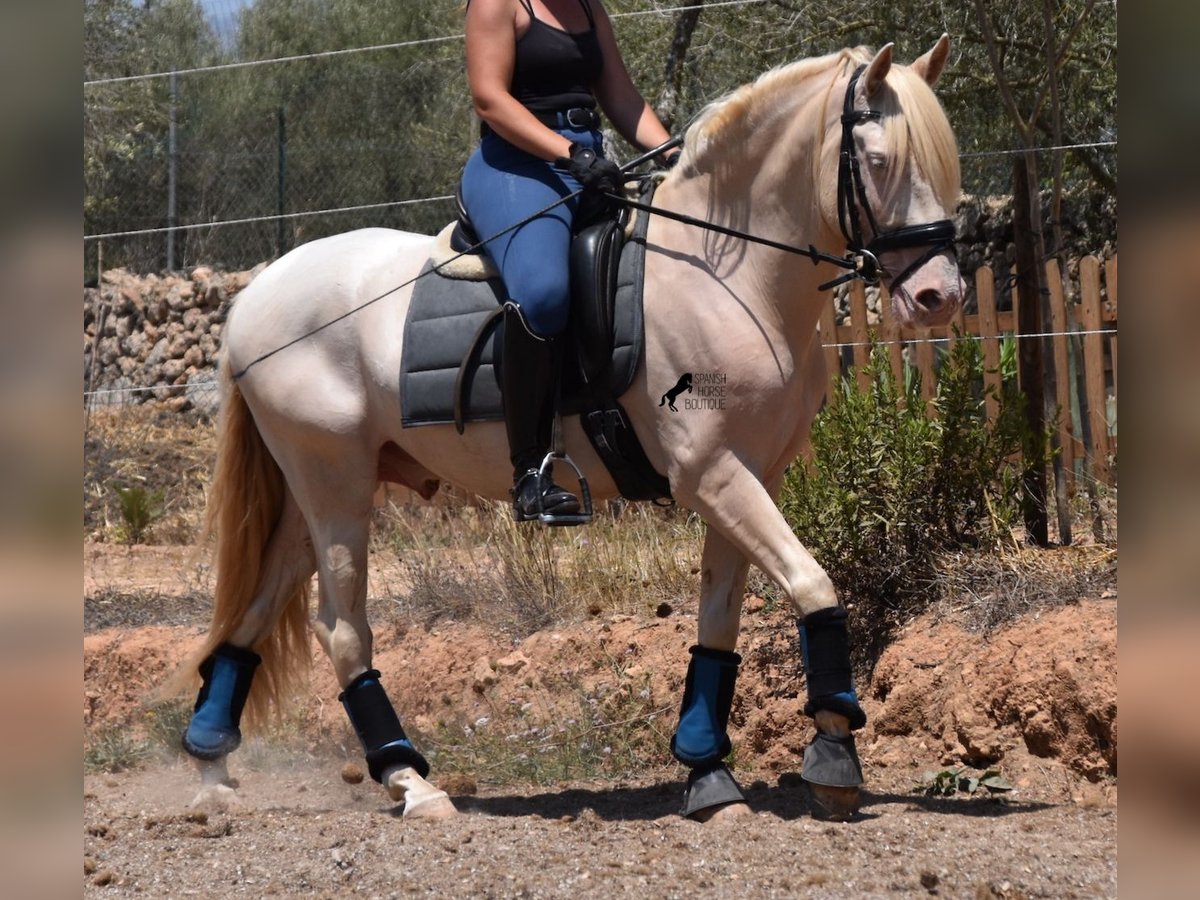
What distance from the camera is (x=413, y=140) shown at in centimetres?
1566

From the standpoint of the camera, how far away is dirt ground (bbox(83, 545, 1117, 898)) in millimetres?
3902

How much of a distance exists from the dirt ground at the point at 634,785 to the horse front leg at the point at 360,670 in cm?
17

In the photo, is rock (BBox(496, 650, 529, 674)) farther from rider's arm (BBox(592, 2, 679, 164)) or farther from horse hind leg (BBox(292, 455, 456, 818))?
rider's arm (BBox(592, 2, 679, 164))

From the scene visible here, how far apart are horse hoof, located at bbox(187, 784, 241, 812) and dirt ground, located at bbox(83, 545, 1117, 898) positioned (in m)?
0.07

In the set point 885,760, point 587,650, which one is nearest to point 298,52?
point 587,650

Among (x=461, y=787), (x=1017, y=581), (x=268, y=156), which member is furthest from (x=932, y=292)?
(x=268, y=156)

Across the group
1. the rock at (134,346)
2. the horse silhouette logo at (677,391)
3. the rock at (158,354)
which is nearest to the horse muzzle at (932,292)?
the horse silhouette logo at (677,391)

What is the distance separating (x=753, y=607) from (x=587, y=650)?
83cm

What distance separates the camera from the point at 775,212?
454cm

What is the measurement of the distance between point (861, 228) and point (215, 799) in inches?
129

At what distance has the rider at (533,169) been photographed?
15.0ft

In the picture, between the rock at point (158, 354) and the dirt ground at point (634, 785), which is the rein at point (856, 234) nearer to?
the dirt ground at point (634, 785)
